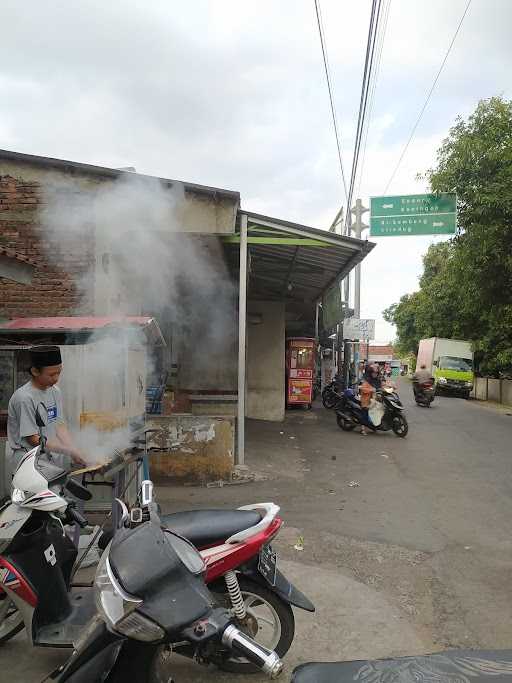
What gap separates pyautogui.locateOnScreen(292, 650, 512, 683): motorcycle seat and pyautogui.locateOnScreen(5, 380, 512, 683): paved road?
4.81ft

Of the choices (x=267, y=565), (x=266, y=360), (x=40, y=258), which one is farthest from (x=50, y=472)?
(x=266, y=360)

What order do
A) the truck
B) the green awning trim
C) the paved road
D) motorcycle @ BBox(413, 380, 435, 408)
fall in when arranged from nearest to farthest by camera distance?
the paved road
the green awning trim
motorcycle @ BBox(413, 380, 435, 408)
the truck

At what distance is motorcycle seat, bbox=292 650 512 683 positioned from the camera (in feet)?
4.94

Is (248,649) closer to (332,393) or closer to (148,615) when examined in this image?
(148,615)

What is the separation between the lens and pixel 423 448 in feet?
31.6

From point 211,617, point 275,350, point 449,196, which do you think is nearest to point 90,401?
point 211,617

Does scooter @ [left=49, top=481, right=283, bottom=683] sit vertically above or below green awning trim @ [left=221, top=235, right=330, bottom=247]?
below

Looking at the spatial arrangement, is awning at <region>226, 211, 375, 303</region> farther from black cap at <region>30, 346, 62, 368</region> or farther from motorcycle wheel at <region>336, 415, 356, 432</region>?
black cap at <region>30, 346, 62, 368</region>

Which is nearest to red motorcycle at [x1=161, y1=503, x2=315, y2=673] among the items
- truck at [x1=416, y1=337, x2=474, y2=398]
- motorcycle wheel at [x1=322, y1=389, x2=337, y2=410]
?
motorcycle wheel at [x1=322, y1=389, x2=337, y2=410]

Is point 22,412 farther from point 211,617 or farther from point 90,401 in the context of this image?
point 211,617

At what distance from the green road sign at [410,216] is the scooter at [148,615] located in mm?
11416

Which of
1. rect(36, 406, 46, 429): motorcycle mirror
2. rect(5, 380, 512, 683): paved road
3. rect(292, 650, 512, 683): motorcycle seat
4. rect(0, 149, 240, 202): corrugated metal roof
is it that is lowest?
rect(5, 380, 512, 683): paved road

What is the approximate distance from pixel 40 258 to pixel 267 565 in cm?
528

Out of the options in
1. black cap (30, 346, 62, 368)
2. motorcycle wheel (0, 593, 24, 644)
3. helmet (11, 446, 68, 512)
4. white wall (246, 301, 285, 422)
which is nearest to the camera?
helmet (11, 446, 68, 512)
